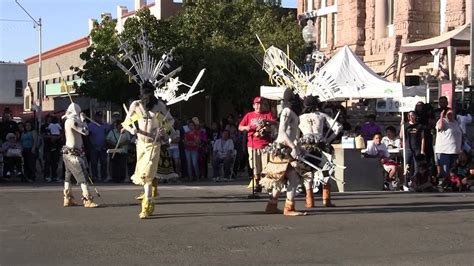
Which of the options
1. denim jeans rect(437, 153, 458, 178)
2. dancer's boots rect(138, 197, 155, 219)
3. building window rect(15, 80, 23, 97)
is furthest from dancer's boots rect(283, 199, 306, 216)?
building window rect(15, 80, 23, 97)

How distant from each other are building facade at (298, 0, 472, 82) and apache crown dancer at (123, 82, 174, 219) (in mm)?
19323

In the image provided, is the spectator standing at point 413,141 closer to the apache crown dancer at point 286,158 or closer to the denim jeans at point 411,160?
the denim jeans at point 411,160

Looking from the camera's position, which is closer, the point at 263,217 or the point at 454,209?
the point at 263,217

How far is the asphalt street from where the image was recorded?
8259mm

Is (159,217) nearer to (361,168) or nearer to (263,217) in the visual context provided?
(263,217)

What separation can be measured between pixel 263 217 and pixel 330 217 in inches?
40.7

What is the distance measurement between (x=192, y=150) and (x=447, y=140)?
22.5 ft

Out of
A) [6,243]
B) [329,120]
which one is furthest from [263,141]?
[6,243]

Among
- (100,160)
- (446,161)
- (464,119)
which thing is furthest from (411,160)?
(100,160)

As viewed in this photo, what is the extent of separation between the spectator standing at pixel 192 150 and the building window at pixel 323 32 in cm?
2231

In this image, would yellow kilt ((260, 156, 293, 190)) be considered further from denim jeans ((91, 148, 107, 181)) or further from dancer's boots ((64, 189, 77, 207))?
denim jeans ((91, 148, 107, 181))

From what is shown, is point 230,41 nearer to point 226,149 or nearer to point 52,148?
point 226,149

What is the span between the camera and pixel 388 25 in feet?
113

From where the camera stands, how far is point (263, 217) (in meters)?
11.4
